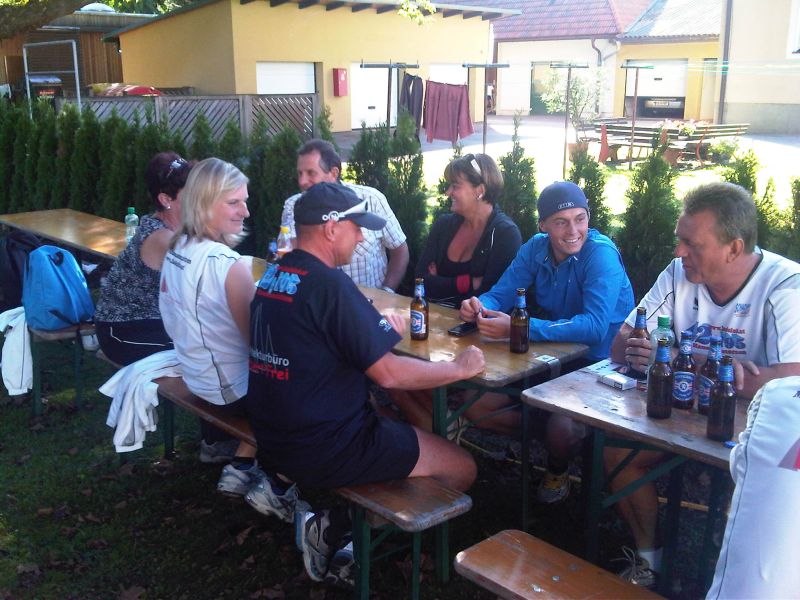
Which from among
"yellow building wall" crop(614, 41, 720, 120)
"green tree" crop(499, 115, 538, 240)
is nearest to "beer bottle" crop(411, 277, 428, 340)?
"green tree" crop(499, 115, 538, 240)

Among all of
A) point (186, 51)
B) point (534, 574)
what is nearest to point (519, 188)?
point (534, 574)

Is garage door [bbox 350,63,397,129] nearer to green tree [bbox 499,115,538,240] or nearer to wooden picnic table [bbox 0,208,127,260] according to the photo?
wooden picnic table [bbox 0,208,127,260]

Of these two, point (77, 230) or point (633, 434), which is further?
point (77, 230)

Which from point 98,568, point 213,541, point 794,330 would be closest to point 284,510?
point 213,541

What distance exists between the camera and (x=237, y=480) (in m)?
3.81

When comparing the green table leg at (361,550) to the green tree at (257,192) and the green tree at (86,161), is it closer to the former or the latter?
the green tree at (257,192)

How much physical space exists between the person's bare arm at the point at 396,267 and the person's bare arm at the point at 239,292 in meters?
1.82

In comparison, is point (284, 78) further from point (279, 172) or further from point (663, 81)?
point (279, 172)

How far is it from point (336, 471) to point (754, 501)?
159 cm

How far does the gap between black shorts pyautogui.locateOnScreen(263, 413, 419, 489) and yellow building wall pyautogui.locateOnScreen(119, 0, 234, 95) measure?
58.1 ft

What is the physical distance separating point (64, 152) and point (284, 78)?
12243mm

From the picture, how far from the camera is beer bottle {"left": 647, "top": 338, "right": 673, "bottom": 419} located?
2.56 m

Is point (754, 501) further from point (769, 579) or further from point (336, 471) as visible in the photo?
point (336, 471)

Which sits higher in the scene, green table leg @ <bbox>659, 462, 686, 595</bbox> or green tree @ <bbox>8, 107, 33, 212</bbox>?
green tree @ <bbox>8, 107, 33, 212</bbox>
